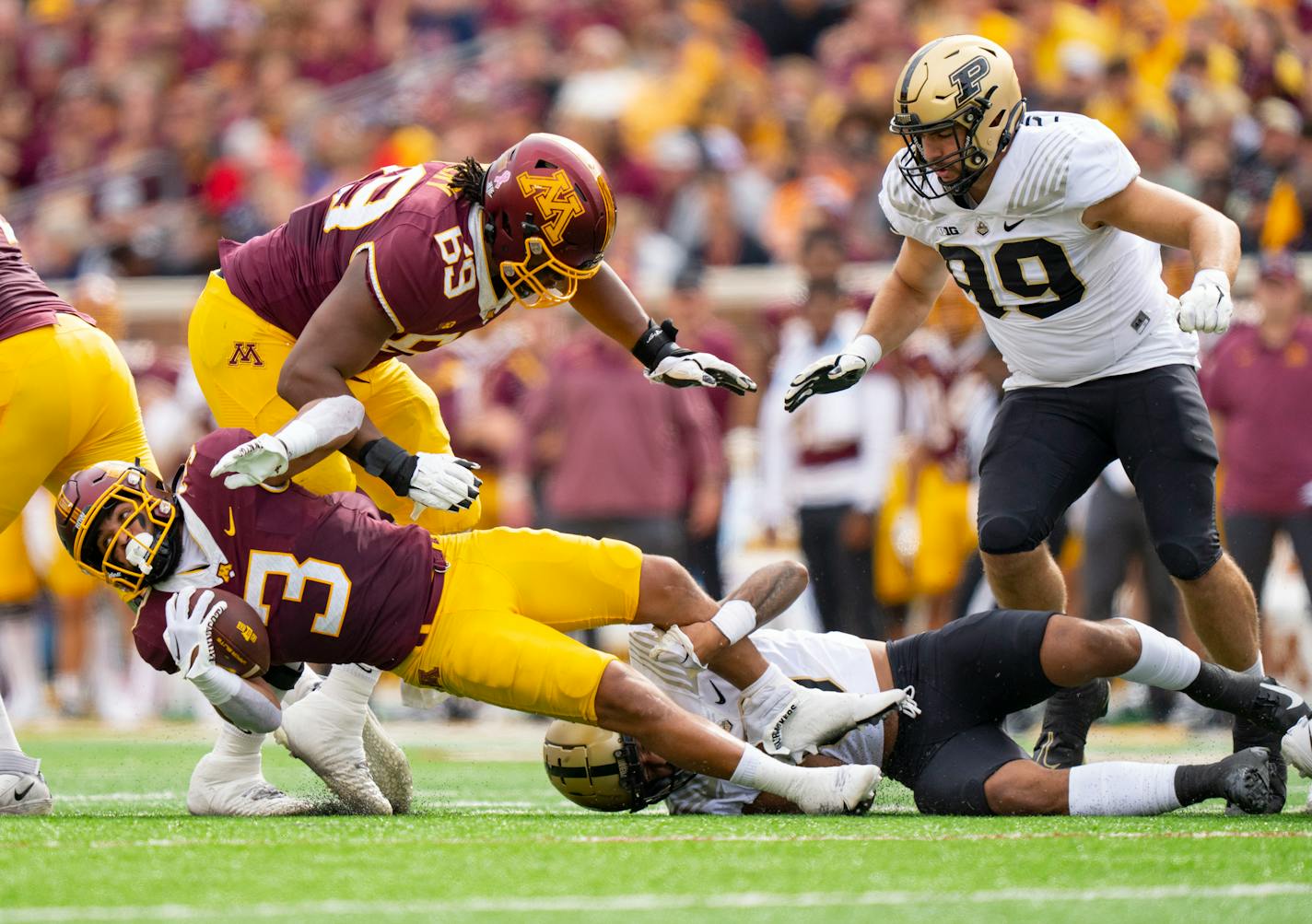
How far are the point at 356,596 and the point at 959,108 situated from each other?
2125 millimetres

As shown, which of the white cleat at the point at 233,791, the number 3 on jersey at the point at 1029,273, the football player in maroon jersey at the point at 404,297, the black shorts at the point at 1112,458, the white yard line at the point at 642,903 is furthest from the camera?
the number 3 on jersey at the point at 1029,273

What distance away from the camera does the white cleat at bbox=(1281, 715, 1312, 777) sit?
15.0 ft

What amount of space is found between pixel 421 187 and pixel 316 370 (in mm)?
656

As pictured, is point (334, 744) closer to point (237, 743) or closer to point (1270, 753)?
point (237, 743)

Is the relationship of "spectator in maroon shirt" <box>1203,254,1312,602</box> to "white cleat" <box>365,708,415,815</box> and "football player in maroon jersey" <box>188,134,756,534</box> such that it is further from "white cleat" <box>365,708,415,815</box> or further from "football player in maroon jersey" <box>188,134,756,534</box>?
"white cleat" <box>365,708,415,815</box>

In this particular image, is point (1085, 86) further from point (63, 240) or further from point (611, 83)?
point (63, 240)

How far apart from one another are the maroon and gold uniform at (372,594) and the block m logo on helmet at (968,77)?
1.73m

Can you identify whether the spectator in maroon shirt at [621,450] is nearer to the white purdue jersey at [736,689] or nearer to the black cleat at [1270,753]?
the white purdue jersey at [736,689]

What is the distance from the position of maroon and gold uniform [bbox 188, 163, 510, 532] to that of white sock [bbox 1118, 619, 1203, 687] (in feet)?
5.84

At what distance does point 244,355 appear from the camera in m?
5.23

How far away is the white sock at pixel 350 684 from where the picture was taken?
4965mm

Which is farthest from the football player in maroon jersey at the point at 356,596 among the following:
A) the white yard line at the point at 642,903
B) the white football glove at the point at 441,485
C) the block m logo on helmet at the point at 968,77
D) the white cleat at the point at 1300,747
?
the block m logo on helmet at the point at 968,77

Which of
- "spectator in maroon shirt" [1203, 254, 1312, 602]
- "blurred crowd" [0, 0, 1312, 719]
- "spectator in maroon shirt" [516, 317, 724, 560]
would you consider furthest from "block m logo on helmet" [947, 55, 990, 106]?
"spectator in maroon shirt" [516, 317, 724, 560]

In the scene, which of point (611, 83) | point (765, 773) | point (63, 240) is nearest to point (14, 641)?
point (63, 240)
